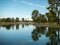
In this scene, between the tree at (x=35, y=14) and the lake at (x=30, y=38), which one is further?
the tree at (x=35, y=14)

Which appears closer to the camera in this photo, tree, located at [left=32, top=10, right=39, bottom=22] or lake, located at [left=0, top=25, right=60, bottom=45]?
lake, located at [left=0, top=25, right=60, bottom=45]

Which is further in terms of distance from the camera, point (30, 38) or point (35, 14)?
point (35, 14)

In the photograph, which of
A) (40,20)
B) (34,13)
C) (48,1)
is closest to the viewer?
(48,1)

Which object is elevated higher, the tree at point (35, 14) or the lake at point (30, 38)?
the tree at point (35, 14)

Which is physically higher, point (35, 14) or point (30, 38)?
point (35, 14)

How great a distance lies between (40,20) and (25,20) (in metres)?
76.0

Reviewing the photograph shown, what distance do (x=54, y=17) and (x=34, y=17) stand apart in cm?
4548

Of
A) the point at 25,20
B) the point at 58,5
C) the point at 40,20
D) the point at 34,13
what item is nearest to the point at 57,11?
the point at 58,5

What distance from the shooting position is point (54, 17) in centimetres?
5059

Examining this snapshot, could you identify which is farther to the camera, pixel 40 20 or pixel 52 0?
pixel 40 20

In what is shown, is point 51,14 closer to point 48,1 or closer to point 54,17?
point 54,17

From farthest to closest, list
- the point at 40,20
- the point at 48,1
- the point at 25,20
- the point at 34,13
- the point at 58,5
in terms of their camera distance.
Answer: the point at 25,20 → the point at 34,13 → the point at 40,20 → the point at 48,1 → the point at 58,5

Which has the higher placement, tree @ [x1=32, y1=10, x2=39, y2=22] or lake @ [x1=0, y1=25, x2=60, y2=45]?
tree @ [x1=32, y1=10, x2=39, y2=22]

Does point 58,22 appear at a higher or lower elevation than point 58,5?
lower
